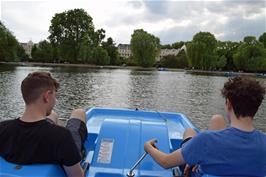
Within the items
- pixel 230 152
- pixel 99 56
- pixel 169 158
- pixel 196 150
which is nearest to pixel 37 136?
pixel 169 158

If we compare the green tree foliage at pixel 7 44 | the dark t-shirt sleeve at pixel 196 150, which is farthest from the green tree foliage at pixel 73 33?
the dark t-shirt sleeve at pixel 196 150

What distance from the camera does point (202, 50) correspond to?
85.3m

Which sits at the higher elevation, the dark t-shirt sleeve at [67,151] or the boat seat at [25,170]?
the dark t-shirt sleeve at [67,151]

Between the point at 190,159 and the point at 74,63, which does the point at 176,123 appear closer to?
the point at 190,159

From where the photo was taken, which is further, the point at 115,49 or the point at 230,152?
the point at 115,49

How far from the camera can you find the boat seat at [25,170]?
8.14 ft

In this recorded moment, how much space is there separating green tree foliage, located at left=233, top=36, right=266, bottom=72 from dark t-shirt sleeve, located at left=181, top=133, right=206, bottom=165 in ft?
285

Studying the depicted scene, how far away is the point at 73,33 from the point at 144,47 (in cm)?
1913

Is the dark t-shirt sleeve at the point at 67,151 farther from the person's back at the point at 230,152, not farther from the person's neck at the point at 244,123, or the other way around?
the person's neck at the point at 244,123

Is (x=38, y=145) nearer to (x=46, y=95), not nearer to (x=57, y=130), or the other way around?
(x=57, y=130)

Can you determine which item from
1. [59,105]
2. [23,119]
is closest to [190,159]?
[23,119]

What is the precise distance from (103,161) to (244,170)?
1.56 meters

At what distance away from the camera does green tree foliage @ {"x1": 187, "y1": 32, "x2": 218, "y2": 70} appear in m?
85.3

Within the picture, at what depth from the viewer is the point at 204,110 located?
17547 millimetres
